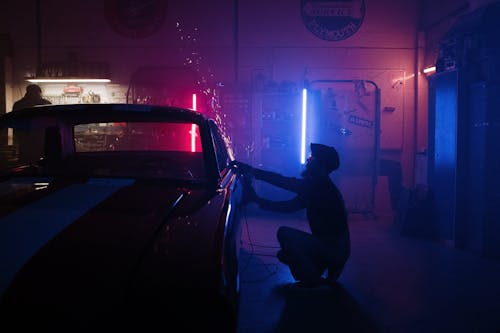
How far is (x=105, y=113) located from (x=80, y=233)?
129 cm

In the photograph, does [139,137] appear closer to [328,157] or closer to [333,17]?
[333,17]

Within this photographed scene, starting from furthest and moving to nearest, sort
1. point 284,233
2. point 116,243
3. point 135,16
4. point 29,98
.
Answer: point 135,16
point 29,98
point 284,233
point 116,243

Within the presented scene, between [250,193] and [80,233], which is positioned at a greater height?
[80,233]

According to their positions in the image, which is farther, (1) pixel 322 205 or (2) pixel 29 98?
(2) pixel 29 98

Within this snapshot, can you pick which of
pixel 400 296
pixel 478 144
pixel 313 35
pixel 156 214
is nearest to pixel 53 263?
pixel 156 214

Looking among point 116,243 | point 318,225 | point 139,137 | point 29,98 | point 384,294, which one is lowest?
point 384,294

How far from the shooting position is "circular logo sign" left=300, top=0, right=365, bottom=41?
952 cm

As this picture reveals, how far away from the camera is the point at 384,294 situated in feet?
14.4

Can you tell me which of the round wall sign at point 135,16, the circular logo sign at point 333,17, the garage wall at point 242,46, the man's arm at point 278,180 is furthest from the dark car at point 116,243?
the circular logo sign at point 333,17

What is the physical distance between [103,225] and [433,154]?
20.6 feet

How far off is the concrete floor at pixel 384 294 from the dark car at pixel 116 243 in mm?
1480

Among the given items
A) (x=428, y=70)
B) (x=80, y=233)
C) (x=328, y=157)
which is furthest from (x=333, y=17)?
(x=80, y=233)

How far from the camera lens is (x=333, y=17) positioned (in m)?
9.55

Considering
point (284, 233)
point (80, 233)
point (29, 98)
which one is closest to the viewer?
point (80, 233)
